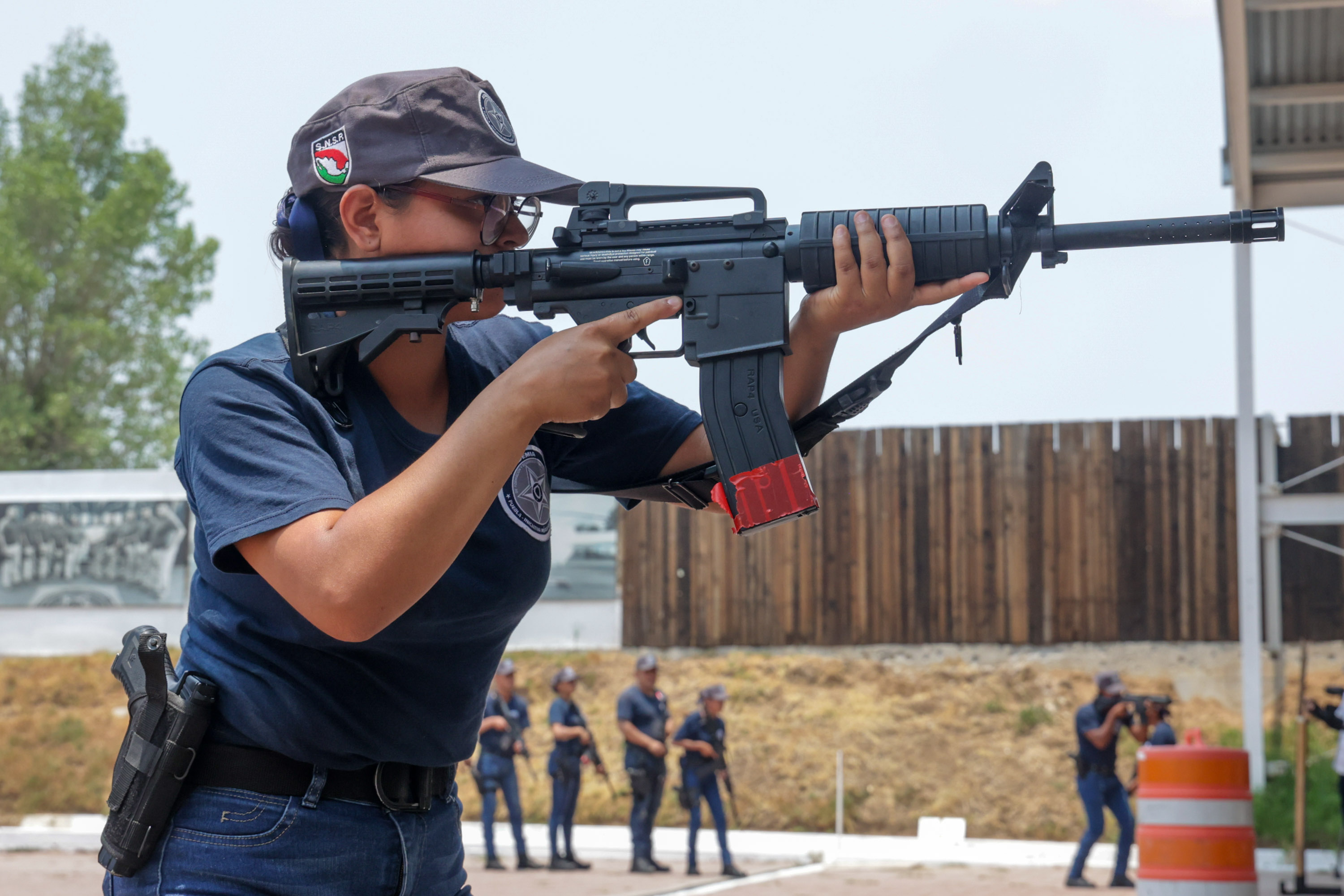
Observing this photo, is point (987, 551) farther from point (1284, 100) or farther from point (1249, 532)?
point (1284, 100)

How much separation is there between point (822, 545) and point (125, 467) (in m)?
16.5

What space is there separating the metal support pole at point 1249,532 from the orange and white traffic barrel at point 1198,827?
18.2 ft

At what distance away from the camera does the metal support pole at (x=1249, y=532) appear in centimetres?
1195

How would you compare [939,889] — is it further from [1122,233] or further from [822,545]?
[1122,233]

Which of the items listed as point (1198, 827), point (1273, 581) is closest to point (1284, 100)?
point (1198, 827)

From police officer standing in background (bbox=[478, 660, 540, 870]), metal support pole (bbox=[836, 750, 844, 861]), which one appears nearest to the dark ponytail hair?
police officer standing in background (bbox=[478, 660, 540, 870])

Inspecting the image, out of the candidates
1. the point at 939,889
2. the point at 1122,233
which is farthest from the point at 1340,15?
the point at 1122,233

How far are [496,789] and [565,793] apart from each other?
669 mm

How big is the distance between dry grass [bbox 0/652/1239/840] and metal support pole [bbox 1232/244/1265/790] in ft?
12.3

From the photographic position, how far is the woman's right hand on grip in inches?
63.7

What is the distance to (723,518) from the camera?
1888 cm

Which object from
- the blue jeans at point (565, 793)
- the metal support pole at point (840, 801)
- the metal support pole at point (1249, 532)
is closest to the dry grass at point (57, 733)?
the blue jeans at point (565, 793)

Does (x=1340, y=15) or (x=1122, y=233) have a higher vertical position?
(x=1340, y=15)

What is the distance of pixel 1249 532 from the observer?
477 inches
